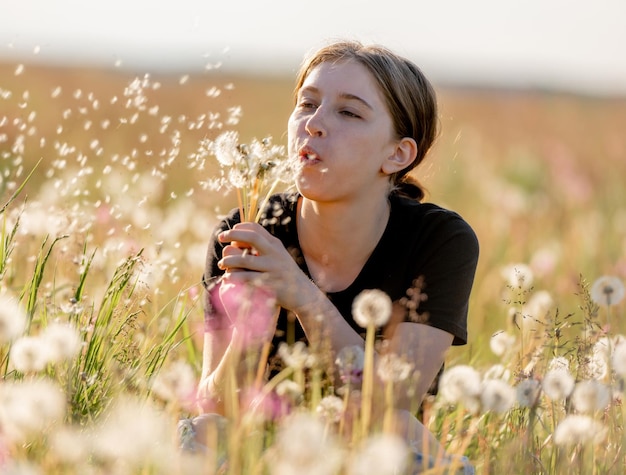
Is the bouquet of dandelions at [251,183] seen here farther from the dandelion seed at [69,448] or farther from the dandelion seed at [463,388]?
the dandelion seed at [69,448]

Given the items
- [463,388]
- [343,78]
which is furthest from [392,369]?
[343,78]

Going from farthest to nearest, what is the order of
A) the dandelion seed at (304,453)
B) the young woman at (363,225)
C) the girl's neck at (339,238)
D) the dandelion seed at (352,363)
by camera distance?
the girl's neck at (339,238), the young woman at (363,225), the dandelion seed at (352,363), the dandelion seed at (304,453)

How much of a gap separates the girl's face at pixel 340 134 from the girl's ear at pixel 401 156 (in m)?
0.02

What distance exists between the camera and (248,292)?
2568 millimetres

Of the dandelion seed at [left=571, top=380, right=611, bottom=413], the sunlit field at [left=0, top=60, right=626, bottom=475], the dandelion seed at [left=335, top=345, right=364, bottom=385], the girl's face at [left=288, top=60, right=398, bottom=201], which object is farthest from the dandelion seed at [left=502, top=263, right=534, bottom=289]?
the girl's face at [left=288, top=60, right=398, bottom=201]

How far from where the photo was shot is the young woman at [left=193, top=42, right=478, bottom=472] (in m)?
2.97

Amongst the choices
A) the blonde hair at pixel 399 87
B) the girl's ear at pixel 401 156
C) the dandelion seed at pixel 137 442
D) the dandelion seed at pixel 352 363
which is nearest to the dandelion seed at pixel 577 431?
the dandelion seed at pixel 352 363

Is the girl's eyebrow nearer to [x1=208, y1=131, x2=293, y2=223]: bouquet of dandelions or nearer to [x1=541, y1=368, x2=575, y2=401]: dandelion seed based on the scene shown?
[x1=208, y1=131, x2=293, y2=223]: bouquet of dandelions

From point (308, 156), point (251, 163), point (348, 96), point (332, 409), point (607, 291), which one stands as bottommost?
point (332, 409)

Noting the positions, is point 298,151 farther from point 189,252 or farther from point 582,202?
point 582,202

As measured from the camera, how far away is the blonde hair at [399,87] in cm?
332

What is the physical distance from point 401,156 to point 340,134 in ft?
1.15

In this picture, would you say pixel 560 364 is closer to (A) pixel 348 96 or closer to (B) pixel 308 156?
(B) pixel 308 156

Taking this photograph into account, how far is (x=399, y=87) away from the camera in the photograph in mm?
3330
